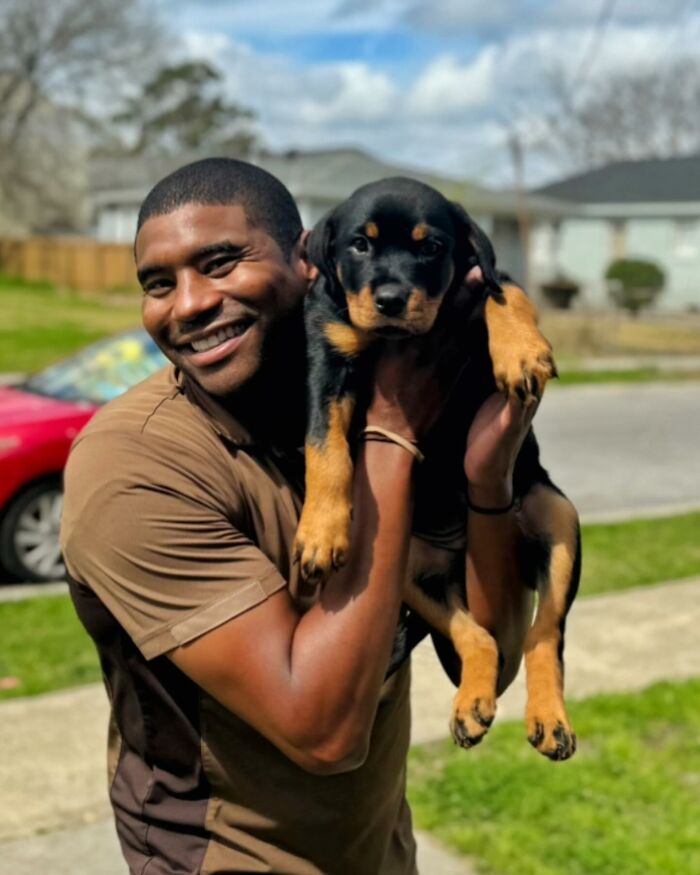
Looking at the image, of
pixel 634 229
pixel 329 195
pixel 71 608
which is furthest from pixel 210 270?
pixel 634 229

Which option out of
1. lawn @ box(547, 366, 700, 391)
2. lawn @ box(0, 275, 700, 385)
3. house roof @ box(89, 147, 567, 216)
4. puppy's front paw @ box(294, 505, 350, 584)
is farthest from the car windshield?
house roof @ box(89, 147, 567, 216)

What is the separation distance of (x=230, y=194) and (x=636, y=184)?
4065 cm

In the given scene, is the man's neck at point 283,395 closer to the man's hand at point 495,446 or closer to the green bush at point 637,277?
the man's hand at point 495,446

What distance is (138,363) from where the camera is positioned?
294 inches

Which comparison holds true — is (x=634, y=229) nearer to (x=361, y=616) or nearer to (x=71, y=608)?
(x=71, y=608)

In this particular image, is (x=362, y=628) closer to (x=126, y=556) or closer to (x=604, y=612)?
(x=126, y=556)

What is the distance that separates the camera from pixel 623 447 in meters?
11.9

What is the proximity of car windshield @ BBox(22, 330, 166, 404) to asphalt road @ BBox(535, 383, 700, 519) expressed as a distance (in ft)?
11.1

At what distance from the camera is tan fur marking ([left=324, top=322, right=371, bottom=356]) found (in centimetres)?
206

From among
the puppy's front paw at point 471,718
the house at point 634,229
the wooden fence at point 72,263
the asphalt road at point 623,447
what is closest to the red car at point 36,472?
the asphalt road at point 623,447

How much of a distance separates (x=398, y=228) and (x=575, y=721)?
2.70m

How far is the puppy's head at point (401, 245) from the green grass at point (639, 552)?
4513 millimetres

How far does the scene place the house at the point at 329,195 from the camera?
110 feet

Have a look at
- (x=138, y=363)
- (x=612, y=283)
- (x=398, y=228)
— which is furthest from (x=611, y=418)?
(x=612, y=283)
